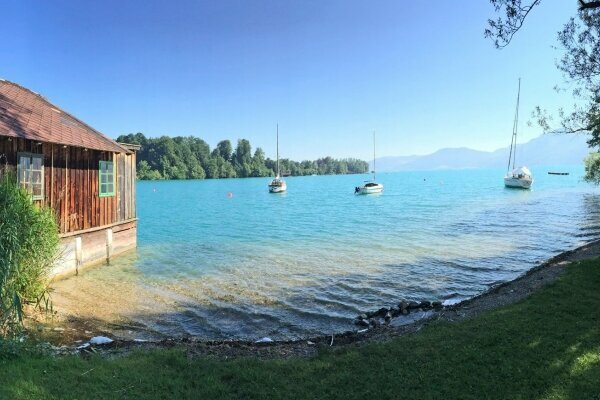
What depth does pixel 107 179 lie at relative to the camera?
17.3 meters

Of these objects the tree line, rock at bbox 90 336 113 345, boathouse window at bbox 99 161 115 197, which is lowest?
rock at bbox 90 336 113 345

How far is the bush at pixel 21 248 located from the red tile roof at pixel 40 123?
3.22 metres

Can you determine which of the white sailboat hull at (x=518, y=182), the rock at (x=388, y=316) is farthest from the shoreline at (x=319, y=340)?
the white sailboat hull at (x=518, y=182)

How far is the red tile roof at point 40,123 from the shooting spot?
12688 millimetres

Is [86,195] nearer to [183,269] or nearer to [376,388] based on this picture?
[183,269]

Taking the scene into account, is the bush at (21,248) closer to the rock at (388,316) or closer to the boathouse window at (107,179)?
the boathouse window at (107,179)

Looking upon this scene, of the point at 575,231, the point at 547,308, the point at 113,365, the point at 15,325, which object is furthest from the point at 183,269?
the point at 575,231

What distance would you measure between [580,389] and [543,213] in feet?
123

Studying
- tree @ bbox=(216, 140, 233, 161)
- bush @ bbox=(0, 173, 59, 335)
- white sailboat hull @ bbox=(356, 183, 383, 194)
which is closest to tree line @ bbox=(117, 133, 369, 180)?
tree @ bbox=(216, 140, 233, 161)

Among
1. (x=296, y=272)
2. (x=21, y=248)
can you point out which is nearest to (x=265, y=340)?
(x=21, y=248)

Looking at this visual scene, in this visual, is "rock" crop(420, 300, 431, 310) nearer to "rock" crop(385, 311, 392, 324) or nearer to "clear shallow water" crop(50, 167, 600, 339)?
"rock" crop(385, 311, 392, 324)

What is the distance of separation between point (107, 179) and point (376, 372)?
50.2ft

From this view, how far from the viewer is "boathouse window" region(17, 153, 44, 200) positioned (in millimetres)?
12680

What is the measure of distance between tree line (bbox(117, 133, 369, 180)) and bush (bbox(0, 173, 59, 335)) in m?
147
